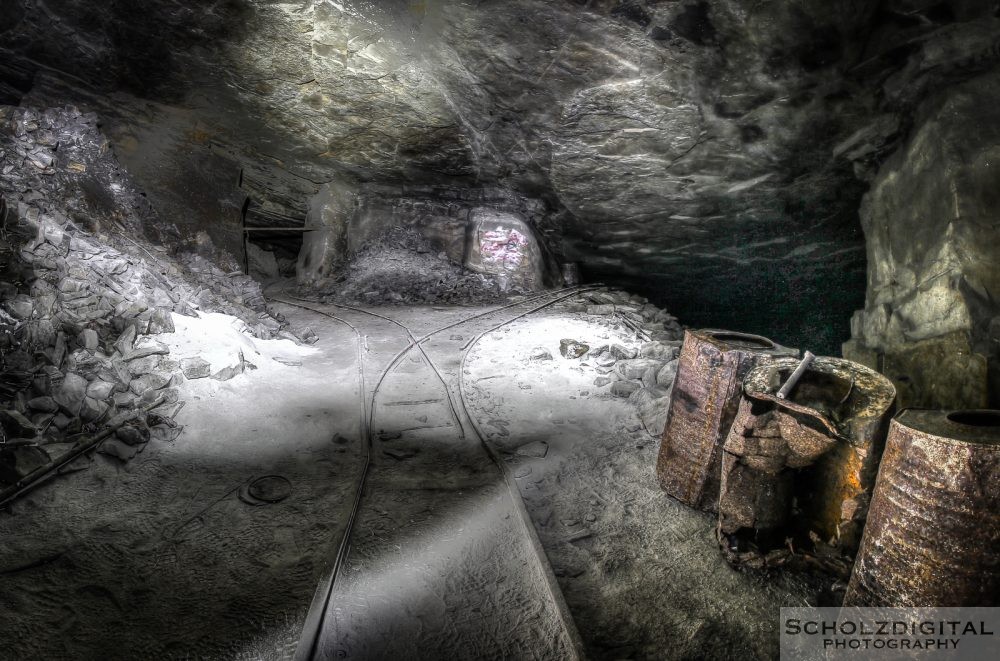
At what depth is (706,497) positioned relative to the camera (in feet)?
9.46

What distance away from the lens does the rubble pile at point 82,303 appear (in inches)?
137

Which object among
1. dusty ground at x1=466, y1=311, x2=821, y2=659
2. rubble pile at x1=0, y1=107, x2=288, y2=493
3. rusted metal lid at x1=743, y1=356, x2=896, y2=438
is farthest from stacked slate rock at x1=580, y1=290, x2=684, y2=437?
rubble pile at x1=0, y1=107, x2=288, y2=493

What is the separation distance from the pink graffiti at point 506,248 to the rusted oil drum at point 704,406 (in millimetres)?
8162

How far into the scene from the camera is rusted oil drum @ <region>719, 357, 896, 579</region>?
2.15 m

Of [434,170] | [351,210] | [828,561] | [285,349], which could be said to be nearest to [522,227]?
[434,170]

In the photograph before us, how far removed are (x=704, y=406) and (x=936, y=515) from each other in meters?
1.16

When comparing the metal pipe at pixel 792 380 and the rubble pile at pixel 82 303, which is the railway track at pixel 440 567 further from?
the rubble pile at pixel 82 303

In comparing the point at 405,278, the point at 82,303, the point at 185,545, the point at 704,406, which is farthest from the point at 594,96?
the point at 185,545

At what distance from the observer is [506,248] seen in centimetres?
1093

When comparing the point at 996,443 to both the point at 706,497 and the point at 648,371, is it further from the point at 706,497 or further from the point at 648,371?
the point at 648,371

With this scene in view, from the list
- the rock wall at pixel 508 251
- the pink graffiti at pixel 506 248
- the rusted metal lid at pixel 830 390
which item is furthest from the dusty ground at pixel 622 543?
the pink graffiti at pixel 506 248

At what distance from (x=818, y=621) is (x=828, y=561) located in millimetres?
306

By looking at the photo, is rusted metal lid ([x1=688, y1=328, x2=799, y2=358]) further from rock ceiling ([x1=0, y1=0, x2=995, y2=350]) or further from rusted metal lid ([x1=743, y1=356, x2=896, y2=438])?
rock ceiling ([x1=0, y1=0, x2=995, y2=350])

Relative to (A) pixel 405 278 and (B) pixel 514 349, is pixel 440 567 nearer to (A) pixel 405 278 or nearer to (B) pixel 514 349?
(B) pixel 514 349
